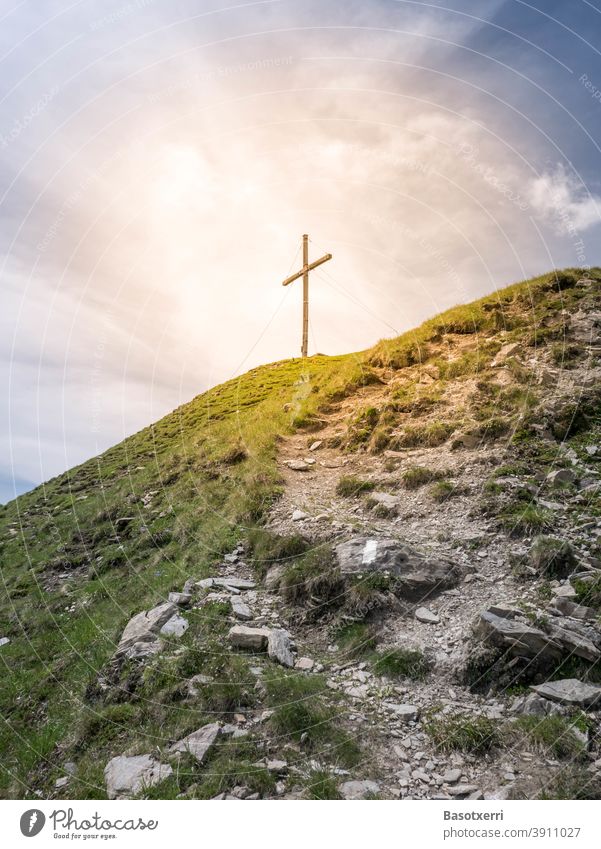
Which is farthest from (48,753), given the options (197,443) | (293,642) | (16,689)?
(197,443)

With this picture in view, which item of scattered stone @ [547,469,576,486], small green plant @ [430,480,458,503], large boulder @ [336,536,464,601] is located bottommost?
large boulder @ [336,536,464,601]

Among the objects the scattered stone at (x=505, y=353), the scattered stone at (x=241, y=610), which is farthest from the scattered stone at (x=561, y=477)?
the scattered stone at (x=241, y=610)

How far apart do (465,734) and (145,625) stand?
22.2ft

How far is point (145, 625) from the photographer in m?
10.1

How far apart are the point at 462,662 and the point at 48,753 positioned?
7.26 meters

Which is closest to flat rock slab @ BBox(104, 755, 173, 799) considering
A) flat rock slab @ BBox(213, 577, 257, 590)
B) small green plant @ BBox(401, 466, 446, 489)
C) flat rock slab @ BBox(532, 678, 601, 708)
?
flat rock slab @ BBox(213, 577, 257, 590)

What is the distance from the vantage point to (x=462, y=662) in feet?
24.9

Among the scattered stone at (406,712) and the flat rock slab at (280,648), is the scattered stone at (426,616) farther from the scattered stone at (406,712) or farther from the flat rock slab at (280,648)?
the flat rock slab at (280,648)

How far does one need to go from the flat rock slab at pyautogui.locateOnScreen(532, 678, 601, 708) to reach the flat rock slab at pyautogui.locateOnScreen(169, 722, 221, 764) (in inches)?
187

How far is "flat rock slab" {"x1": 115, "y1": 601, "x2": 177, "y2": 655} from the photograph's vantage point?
9.66m

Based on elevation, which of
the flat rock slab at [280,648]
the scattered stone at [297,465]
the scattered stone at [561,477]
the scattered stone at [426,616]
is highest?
the scattered stone at [297,465]

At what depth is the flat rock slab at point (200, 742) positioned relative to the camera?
6.41 meters

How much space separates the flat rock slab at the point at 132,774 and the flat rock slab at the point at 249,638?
2.47 metres

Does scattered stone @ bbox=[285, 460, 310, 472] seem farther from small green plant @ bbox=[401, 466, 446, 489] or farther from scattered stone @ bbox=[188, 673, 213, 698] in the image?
scattered stone @ bbox=[188, 673, 213, 698]
